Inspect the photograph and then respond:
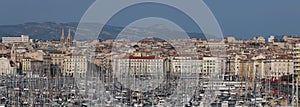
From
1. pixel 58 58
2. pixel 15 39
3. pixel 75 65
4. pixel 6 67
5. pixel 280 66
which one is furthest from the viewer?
pixel 15 39

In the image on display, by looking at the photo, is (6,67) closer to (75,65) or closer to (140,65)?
(75,65)

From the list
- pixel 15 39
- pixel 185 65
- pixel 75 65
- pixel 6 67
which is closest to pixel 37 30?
pixel 15 39

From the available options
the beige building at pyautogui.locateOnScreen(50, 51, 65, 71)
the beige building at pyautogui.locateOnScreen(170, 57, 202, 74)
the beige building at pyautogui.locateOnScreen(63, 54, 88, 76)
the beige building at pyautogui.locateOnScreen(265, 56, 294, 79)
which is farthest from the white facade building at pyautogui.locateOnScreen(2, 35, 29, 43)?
the beige building at pyautogui.locateOnScreen(265, 56, 294, 79)

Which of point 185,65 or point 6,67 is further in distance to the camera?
point 6,67

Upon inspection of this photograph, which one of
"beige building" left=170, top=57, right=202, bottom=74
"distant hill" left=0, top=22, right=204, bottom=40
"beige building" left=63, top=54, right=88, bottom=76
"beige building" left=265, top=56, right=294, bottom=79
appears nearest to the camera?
"beige building" left=63, top=54, right=88, bottom=76

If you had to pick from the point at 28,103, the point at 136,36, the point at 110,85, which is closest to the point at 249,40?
the point at 136,36

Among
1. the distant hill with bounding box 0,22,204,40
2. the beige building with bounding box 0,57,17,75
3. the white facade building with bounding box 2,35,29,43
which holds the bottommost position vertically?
the beige building with bounding box 0,57,17,75

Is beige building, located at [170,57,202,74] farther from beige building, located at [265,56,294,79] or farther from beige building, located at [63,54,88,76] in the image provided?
beige building, located at [63,54,88,76]

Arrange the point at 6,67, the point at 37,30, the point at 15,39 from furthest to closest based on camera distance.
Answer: the point at 15,39 → the point at 37,30 → the point at 6,67

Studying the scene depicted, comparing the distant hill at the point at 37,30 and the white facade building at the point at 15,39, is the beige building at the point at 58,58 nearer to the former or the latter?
the distant hill at the point at 37,30

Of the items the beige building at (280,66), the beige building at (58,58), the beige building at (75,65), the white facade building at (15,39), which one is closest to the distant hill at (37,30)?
the white facade building at (15,39)

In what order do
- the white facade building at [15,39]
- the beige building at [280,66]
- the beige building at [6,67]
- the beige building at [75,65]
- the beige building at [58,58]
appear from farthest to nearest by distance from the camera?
1. the white facade building at [15,39]
2. the beige building at [58,58]
3. the beige building at [6,67]
4. the beige building at [280,66]
5. the beige building at [75,65]

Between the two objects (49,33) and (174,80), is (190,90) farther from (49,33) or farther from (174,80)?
(49,33)
